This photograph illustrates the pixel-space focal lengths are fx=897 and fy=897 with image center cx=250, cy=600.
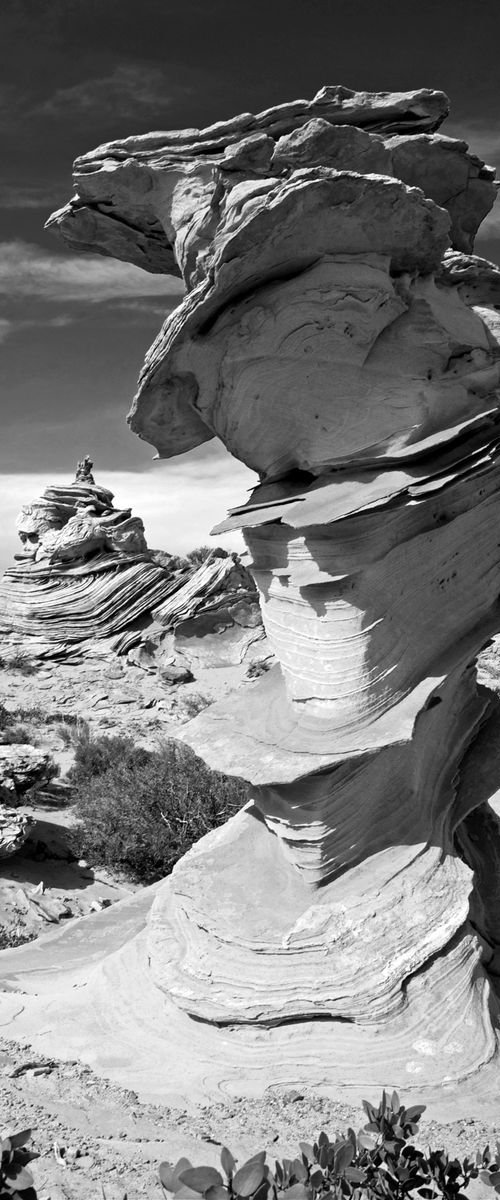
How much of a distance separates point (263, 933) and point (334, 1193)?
7.46ft

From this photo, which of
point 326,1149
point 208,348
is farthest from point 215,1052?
point 208,348

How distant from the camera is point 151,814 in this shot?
9734mm

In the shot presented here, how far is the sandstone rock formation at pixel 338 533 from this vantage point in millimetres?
4375

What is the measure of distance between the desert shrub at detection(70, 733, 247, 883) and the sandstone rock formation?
415cm

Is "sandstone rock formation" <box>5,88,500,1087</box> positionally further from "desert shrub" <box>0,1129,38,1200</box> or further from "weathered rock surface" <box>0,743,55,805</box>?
"weathered rock surface" <box>0,743,55,805</box>

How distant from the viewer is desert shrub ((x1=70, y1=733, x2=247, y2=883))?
30.8 ft

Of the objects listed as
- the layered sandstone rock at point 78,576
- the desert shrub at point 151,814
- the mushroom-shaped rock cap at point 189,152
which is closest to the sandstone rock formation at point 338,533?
the mushroom-shaped rock cap at point 189,152

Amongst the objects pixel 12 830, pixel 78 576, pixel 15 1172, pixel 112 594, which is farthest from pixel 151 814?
pixel 78 576

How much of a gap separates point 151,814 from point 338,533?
5904mm

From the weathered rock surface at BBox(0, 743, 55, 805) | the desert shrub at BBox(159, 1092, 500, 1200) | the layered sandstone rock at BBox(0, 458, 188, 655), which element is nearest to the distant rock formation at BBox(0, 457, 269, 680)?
the layered sandstone rock at BBox(0, 458, 188, 655)

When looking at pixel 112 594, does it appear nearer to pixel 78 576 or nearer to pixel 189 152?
pixel 78 576

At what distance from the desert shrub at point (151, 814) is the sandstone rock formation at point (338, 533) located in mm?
4152

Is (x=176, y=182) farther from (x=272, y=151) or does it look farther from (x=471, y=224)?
(x=471, y=224)

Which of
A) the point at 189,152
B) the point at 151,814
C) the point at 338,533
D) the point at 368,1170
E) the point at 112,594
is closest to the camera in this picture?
the point at 368,1170
